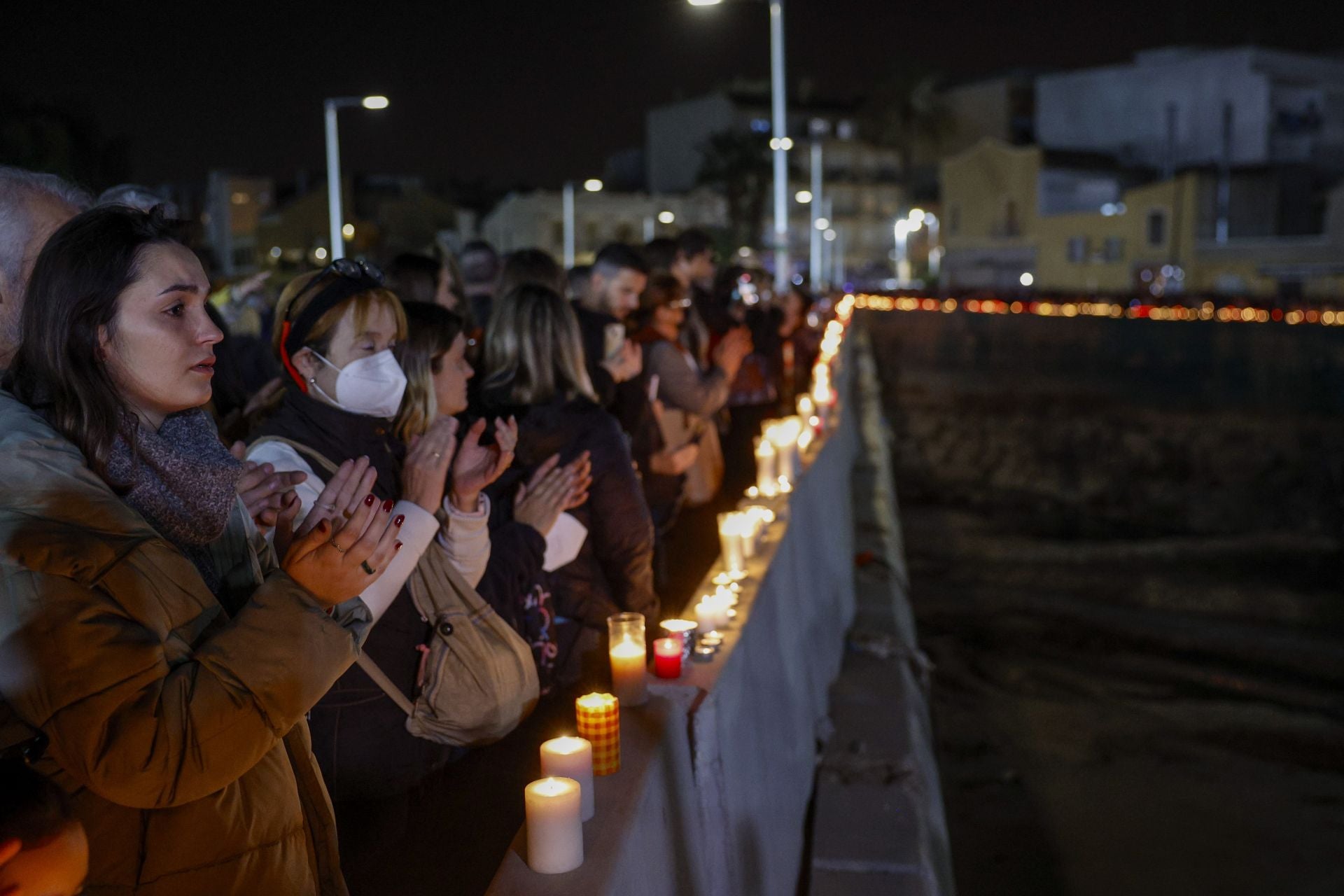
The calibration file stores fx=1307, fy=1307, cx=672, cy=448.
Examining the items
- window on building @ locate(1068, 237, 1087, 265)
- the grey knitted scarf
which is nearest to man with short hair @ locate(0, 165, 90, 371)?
the grey knitted scarf

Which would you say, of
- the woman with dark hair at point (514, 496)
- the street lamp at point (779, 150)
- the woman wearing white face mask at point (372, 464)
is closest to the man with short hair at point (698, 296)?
the woman with dark hair at point (514, 496)

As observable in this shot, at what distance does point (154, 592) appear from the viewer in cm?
210

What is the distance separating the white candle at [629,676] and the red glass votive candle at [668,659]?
0.53ft

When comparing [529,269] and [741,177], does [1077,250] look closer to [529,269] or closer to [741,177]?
[741,177]

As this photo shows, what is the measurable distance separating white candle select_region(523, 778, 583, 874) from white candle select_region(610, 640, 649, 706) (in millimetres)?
867

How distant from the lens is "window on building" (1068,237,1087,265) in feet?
209

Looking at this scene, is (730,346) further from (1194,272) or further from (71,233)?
(1194,272)

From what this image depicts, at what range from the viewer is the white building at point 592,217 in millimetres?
73875

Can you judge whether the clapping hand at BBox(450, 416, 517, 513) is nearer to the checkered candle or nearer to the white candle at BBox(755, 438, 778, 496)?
the checkered candle

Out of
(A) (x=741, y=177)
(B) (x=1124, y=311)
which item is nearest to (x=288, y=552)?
(B) (x=1124, y=311)

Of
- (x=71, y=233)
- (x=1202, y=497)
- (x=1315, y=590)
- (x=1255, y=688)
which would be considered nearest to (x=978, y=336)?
(x=1202, y=497)

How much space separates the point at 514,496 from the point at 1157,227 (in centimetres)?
5918

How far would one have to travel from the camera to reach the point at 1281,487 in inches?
755

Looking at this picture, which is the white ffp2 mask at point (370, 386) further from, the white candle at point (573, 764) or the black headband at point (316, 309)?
the white candle at point (573, 764)
